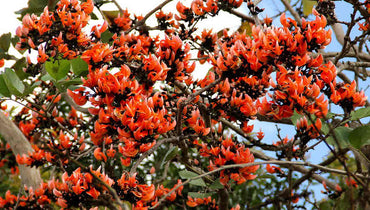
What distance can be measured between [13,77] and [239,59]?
117 cm

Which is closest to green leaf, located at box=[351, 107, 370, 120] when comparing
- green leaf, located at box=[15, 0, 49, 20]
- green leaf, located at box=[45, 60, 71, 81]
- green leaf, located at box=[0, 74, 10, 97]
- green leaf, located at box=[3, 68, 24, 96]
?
green leaf, located at box=[45, 60, 71, 81]

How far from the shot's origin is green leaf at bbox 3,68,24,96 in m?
1.88

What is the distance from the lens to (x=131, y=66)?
1.64 m

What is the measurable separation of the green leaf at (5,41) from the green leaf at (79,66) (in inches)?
45.2

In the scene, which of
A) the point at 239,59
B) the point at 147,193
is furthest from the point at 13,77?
the point at 239,59

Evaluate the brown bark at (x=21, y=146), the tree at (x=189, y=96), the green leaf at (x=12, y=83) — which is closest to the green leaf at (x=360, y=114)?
the tree at (x=189, y=96)

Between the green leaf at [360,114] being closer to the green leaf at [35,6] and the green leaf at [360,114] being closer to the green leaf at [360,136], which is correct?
the green leaf at [360,136]

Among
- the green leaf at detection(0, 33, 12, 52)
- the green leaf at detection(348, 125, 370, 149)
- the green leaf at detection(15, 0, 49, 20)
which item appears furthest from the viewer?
the green leaf at detection(0, 33, 12, 52)

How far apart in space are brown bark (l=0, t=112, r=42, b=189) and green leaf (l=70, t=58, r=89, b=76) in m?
1.72

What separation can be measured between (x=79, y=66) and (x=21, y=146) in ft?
6.05

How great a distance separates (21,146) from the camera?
3.28 meters

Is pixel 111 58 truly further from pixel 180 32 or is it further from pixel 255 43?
pixel 180 32

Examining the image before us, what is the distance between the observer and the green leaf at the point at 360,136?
4.21ft

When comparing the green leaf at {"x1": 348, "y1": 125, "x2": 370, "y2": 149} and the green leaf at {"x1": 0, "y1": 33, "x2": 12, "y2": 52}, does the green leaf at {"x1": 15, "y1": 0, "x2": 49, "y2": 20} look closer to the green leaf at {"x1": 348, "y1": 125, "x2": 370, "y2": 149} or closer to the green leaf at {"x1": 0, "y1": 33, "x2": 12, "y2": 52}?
the green leaf at {"x1": 0, "y1": 33, "x2": 12, "y2": 52}
